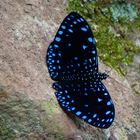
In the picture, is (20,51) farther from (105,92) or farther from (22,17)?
(105,92)

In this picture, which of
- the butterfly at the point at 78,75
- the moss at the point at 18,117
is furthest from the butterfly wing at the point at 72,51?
the moss at the point at 18,117

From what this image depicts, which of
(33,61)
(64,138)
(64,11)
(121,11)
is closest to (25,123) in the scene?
(64,138)

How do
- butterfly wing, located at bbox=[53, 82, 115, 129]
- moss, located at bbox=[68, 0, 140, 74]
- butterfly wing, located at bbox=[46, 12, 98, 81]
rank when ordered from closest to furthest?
butterfly wing, located at bbox=[53, 82, 115, 129]
butterfly wing, located at bbox=[46, 12, 98, 81]
moss, located at bbox=[68, 0, 140, 74]

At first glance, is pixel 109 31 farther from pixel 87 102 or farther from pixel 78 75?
pixel 87 102

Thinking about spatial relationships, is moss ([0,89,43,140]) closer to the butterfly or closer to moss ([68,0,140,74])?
the butterfly

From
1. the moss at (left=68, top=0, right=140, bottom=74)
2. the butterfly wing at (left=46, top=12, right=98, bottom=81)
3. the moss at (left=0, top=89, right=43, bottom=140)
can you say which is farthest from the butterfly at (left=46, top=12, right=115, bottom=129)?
the moss at (left=68, top=0, right=140, bottom=74)
